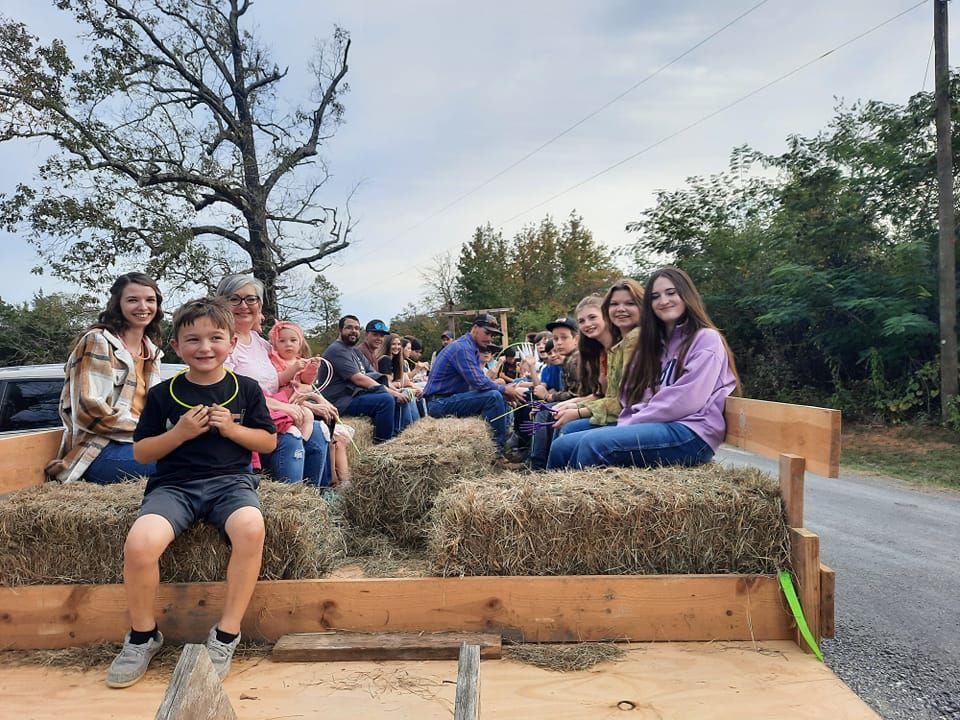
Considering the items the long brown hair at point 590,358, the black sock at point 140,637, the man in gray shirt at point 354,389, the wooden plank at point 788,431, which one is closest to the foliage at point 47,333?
the man in gray shirt at point 354,389

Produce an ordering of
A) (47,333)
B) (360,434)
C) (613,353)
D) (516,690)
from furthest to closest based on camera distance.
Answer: (47,333) < (360,434) < (613,353) < (516,690)

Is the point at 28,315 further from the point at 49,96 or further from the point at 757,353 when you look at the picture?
the point at 757,353

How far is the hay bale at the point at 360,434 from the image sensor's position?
16.9 ft

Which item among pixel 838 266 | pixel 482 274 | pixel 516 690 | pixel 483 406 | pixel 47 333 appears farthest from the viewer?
pixel 482 274

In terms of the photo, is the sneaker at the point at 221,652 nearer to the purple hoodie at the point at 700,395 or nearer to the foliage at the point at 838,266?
the purple hoodie at the point at 700,395

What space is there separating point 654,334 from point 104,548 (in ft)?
8.45

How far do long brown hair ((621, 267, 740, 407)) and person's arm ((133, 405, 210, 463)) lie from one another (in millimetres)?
2028

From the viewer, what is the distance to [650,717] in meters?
1.70

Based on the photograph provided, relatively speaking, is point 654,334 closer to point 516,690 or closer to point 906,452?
point 516,690

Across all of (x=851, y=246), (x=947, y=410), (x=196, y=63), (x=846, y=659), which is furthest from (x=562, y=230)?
(x=846, y=659)

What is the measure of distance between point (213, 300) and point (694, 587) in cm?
224

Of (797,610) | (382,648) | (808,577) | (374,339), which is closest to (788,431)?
(808,577)

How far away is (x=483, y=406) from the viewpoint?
19.7ft

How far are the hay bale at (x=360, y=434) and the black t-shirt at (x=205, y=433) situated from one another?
2317 mm
